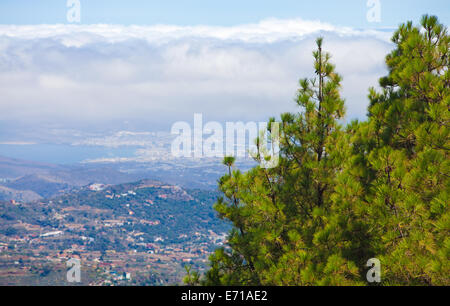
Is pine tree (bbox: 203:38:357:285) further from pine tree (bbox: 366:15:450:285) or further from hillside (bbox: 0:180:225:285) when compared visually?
hillside (bbox: 0:180:225:285)

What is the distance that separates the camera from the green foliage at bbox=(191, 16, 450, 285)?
5.03m

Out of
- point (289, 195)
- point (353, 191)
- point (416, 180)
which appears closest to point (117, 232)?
point (289, 195)

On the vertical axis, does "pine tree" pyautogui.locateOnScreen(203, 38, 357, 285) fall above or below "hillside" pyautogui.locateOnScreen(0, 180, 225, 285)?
above

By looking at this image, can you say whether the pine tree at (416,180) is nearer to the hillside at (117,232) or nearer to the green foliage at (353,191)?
the green foliage at (353,191)

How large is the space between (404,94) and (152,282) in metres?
90.8

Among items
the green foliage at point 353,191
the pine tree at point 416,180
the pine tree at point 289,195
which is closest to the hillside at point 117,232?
the pine tree at point 289,195

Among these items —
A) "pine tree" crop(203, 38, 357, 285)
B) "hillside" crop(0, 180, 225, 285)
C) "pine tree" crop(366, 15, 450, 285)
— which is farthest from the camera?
"hillside" crop(0, 180, 225, 285)

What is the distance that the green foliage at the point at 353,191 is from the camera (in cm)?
503

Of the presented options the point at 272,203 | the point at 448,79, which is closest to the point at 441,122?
the point at 448,79

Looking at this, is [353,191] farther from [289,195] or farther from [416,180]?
[289,195]

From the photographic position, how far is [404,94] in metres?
6.96

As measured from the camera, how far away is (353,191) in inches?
214

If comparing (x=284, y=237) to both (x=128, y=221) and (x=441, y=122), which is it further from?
(x=128, y=221)

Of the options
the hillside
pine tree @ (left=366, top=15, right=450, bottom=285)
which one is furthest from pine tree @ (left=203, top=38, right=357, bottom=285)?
the hillside
